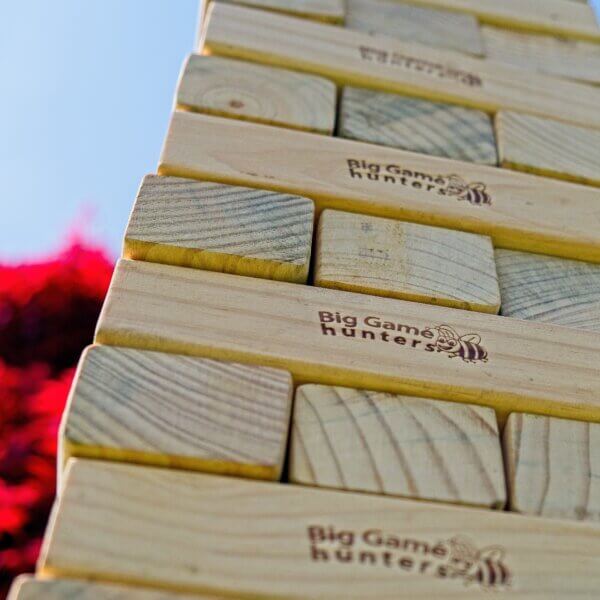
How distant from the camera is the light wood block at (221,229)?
2.21 feet

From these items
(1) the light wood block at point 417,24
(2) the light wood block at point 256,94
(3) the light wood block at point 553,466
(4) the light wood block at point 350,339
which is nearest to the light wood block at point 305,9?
(1) the light wood block at point 417,24

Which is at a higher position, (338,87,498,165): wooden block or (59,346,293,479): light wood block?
(338,87,498,165): wooden block

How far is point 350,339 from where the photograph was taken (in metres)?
0.64

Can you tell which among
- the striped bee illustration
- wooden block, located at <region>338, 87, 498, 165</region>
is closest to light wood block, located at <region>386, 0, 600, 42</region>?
wooden block, located at <region>338, 87, 498, 165</region>

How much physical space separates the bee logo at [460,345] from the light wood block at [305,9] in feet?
1.67

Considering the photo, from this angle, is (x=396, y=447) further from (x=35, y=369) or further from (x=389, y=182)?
(x=35, y=369)

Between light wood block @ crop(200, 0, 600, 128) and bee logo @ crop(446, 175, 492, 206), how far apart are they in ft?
0.55

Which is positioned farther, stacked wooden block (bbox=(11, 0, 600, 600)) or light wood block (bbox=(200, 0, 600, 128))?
light wood block (bbox=(200, 0, 600, 128))

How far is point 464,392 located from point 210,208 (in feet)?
0.90

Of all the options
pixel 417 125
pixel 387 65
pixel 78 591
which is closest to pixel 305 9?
pixel 387 65

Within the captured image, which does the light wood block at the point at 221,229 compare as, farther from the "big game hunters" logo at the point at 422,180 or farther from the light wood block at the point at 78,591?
the light wood block at the point at 78,591

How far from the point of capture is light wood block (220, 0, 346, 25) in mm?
991

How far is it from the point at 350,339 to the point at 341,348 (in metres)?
0.01

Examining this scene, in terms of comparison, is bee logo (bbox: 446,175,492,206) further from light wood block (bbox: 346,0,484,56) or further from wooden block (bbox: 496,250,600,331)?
light wood block (bbox: 346,0,484,56)
